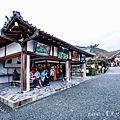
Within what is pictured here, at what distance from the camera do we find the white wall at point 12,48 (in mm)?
6520

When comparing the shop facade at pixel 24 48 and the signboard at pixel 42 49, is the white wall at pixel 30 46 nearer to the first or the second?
the shop facade at pixel 24 48

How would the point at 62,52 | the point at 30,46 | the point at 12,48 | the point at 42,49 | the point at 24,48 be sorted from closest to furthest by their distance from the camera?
the point at 24,48 < the point at 30,46 < the point at 42,49 < the point at 12,48 < the point at 62,52

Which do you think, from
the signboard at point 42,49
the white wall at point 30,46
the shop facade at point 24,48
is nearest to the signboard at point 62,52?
the shop facade at point 24,48

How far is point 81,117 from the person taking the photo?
318cm

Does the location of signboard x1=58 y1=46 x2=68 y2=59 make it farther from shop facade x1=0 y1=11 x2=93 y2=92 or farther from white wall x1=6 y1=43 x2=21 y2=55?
white wall x1=6 y1=43 x2=21 y2=55

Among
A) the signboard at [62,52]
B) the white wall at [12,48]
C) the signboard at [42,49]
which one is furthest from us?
the signboard at [62,52]

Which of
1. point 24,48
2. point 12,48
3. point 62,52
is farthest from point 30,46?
point 62,52

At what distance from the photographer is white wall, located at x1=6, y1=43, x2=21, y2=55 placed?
6.52 meters

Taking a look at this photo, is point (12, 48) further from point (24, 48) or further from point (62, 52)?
point (62, 52)

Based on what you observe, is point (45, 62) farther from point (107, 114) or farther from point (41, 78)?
point (107, 114)

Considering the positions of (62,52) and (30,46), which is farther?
(62,52)

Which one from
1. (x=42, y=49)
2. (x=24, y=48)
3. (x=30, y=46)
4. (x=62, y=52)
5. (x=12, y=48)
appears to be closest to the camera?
(x=24, y=48)

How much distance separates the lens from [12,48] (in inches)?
278

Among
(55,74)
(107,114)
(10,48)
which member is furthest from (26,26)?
(55,74)
